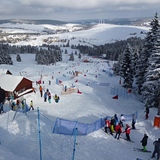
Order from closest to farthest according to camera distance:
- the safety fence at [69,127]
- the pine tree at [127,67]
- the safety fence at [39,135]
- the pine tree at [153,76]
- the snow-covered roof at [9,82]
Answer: the safety fence at [39,135]
the safety fence at [69,127]
the pine tree at [153,76]
the snow-covered roof at [9,82]
the pine tree at [127,67]

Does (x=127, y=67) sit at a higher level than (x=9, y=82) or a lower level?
higher

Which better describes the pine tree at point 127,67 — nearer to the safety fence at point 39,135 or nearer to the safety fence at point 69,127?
the safety fence at point 39,135

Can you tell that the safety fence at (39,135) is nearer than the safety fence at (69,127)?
Yes

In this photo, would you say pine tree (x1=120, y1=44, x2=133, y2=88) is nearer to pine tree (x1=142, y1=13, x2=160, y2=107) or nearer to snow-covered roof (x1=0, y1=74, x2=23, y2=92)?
pine tree (x1=142, y1=13, x2=160, y2=107)

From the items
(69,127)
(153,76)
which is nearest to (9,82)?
(69,127)

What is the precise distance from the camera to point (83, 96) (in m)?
31.7

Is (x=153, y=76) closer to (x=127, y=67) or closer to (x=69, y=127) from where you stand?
(x=69, y=127)

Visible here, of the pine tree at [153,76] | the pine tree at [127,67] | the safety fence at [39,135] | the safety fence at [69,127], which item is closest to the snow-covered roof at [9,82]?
the safety fence at [39,135]

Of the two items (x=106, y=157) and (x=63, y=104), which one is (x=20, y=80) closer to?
(x=63, y=104)

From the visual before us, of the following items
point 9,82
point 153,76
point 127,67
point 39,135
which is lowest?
point 9,82

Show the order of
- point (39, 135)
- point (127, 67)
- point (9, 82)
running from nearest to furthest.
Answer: point (39, 135) → point (9, 82) → point (127, 67)

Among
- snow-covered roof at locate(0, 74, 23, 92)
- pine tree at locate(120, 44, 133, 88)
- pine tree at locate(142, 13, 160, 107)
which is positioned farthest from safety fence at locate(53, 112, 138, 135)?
pine tree at locate(120, 44, 133, 88)

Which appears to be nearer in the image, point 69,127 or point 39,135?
point 39,135

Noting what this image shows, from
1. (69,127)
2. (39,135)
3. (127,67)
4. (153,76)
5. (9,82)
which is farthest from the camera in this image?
(127,67)
